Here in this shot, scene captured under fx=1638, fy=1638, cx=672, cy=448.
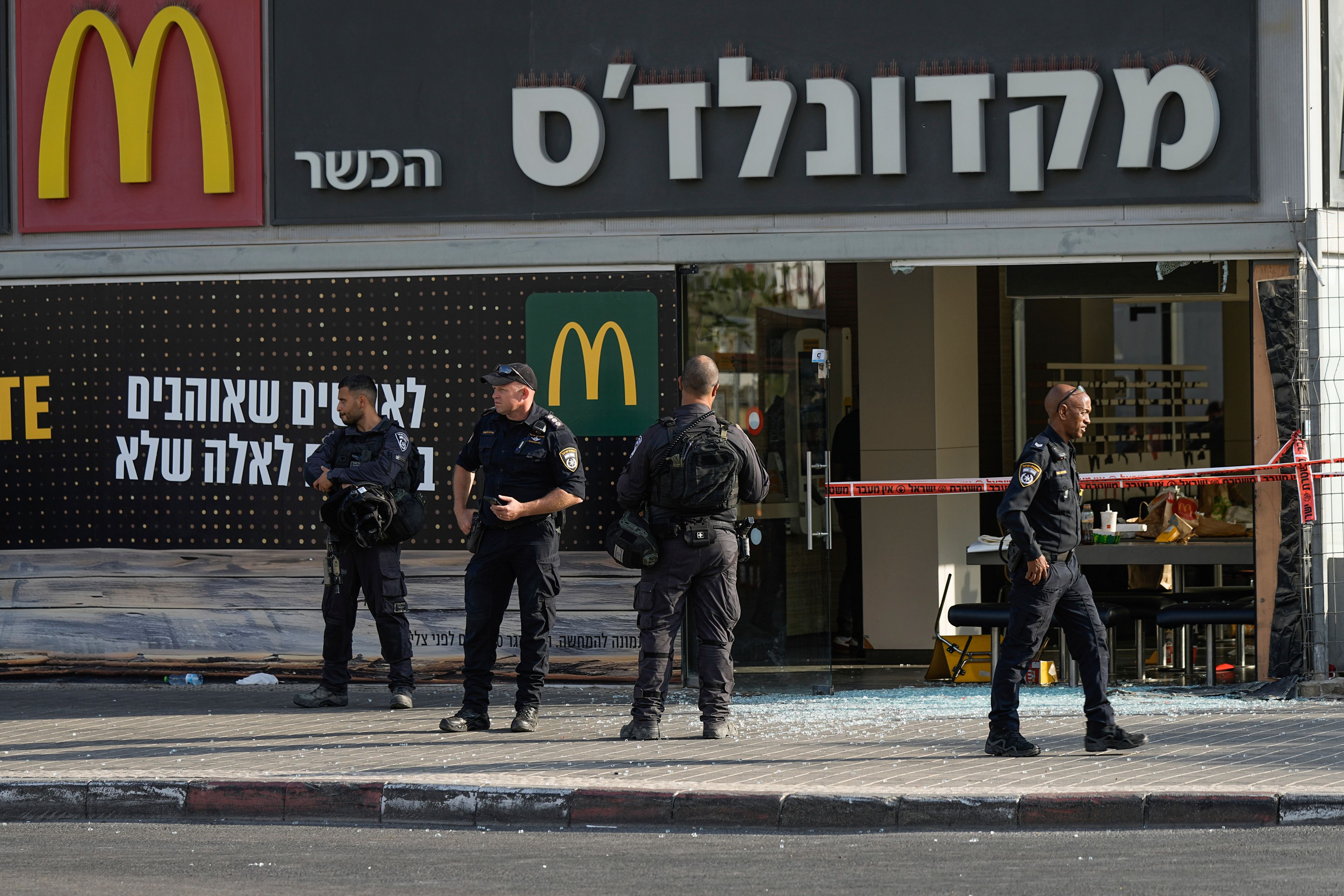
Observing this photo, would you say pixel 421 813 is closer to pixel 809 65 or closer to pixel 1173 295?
pixel 809 65

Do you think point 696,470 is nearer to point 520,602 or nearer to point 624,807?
point 520,602

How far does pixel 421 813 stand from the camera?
23.5 ft

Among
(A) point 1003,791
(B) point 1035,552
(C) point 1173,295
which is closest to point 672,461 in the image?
(B) point 1035,552

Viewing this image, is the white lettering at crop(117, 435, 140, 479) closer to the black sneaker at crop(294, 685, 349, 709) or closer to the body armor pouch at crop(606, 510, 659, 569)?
the black sneaker at crop(294, 685, 349, 709)

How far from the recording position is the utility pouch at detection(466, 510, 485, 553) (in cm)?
882

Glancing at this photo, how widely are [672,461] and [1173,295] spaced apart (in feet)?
14.0

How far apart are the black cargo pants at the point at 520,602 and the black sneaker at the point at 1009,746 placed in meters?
2.39

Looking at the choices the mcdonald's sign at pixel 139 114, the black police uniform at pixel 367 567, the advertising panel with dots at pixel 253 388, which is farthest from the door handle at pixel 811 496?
the mcdonald's sign at pixel 139 114

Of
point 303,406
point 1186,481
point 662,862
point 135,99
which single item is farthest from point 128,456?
point 1186,481

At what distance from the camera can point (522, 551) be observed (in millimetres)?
8758

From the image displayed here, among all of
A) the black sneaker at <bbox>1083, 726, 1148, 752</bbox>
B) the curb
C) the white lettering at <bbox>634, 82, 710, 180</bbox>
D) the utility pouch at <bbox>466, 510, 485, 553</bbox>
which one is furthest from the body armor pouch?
the white lettering at <bbox>634, 82, 710, 180</bbox>

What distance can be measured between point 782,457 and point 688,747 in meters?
2.56

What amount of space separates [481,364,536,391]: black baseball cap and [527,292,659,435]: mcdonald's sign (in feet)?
5.27

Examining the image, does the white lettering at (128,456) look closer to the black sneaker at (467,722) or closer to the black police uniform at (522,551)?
the black police uniform at (522,551)
